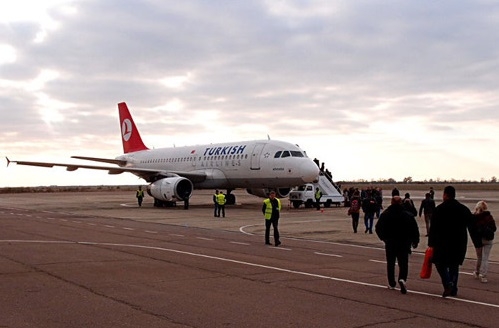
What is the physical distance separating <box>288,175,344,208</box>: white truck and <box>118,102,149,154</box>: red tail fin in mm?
18242

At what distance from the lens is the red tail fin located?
175ft

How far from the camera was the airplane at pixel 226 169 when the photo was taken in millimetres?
34188

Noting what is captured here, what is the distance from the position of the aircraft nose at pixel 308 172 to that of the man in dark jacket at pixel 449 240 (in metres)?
23.5

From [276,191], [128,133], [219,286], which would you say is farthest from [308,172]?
[128,133]

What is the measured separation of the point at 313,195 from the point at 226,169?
19.6 feet

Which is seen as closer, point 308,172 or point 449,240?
point 449,240

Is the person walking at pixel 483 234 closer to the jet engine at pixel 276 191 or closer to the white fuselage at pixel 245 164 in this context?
the white fuselage at pixel 245 164

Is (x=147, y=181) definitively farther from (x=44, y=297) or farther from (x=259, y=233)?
(x=44, y=297)

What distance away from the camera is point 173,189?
36.6m

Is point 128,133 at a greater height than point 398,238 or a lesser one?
greater

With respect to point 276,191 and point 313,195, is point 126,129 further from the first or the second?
point 313,195

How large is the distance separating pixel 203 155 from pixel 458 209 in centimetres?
3217

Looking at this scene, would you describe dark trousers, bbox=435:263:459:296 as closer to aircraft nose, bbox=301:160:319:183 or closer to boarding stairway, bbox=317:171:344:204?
aircraft nose, bbox=301:160:319:183

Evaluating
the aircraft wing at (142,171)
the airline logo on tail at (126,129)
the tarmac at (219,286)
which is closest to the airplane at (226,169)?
the aircraft wing at (142,171)
